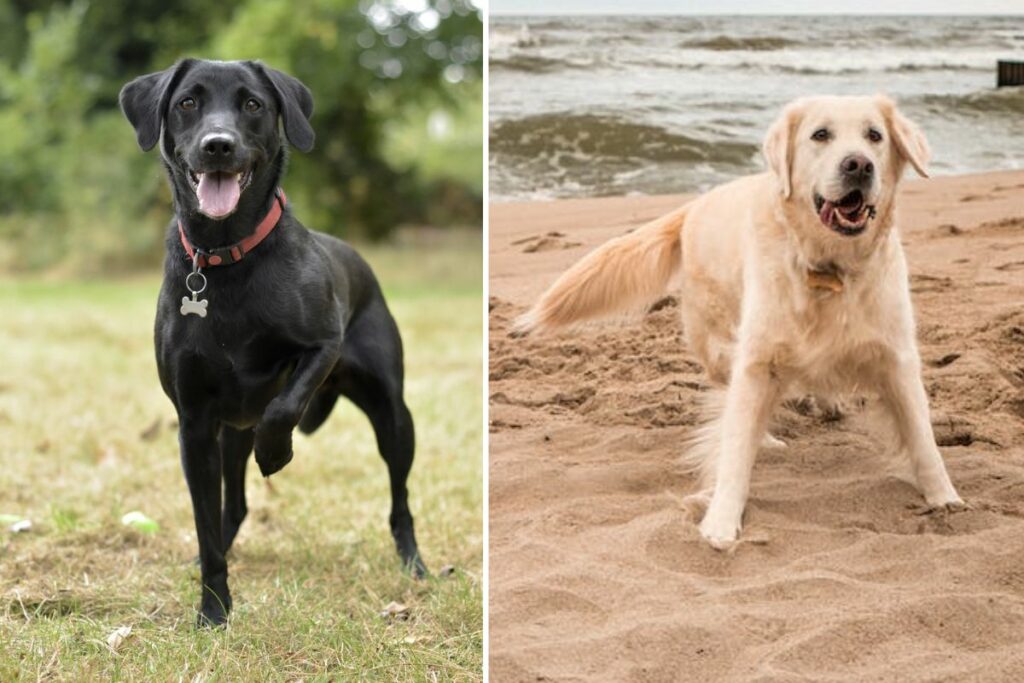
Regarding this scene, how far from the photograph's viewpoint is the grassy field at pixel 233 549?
11.6 ft

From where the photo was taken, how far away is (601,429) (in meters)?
3.22

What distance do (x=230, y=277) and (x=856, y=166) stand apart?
5.54ft

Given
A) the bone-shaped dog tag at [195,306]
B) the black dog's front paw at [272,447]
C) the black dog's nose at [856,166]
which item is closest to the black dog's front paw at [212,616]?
the black dog's front paw at [272,447]

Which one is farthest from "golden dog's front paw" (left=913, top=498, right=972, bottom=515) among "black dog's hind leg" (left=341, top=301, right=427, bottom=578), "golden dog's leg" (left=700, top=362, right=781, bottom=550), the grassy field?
"black dog's hind leg" (left=341, top=301, right=427, bottom=578)

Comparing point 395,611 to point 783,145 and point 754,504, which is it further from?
point 783,145

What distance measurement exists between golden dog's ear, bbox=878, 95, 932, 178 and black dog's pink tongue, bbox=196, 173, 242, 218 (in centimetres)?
164

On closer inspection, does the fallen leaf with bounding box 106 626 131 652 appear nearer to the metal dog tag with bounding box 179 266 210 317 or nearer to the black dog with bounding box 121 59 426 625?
the black dog with bounding box 121 59 426 625

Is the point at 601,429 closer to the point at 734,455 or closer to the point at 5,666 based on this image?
the point at 734,455

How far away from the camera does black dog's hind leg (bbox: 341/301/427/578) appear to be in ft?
14.1

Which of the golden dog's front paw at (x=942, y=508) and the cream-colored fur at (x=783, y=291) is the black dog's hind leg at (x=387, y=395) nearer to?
the cream-colored fur at (x=783, y=291)

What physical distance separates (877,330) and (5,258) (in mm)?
16240

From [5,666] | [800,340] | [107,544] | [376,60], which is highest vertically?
[800,340]

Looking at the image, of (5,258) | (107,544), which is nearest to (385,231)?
(5,258)

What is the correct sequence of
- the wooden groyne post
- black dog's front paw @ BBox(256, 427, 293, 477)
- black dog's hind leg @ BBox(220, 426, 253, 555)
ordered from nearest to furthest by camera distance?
the wooden groyne post, black dog's front paw @ BBox(256, 427, 293, 477), black dog's hind leg @ BBox(220, 426, 253, 555)
